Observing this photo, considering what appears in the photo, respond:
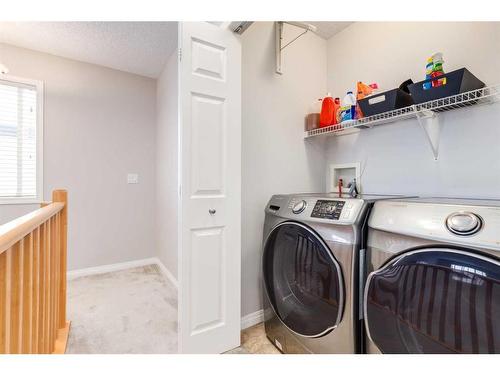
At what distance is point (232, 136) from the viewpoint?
1425 millimetres

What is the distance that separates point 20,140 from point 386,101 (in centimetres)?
333

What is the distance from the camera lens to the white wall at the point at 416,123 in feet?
3.98

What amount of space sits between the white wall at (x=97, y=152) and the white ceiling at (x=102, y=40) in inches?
6.6

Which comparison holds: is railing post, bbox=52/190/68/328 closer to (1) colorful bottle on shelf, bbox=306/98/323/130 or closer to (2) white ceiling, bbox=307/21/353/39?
(1) colorful bottle on shelf, bbox=306/98/323/130

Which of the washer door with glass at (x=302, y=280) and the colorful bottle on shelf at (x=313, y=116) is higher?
the colorful bottle on shelf at (x=313, y=116)

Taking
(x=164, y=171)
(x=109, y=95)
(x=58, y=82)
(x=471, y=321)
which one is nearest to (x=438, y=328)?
(x=471, y=321)

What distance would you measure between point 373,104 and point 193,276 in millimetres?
1436

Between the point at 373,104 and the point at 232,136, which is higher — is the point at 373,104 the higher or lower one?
the higher one

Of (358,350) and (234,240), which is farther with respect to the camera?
(234,240)

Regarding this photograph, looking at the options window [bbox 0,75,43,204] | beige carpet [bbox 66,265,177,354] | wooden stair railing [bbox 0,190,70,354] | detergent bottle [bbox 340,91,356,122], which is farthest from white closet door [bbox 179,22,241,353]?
window [bbox 0,75,43,204]

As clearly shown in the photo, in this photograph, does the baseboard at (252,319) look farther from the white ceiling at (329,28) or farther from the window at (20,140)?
the window at (20,140)

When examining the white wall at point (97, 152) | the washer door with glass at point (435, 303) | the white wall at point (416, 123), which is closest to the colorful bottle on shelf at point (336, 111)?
the white wall at point (416, 123)
